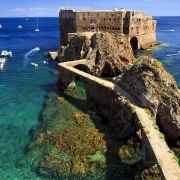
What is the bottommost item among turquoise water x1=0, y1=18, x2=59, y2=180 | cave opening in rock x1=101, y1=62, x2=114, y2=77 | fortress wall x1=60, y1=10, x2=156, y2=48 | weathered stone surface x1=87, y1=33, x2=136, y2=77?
turquoise water x1=0, y1=18, x2=59, y2=180

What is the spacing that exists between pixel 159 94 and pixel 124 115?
513 centimetres

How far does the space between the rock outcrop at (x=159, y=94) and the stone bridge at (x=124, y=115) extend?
4.70 ft

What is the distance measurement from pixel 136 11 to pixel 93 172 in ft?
226

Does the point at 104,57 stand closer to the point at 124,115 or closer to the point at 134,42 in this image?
the point at 124,115

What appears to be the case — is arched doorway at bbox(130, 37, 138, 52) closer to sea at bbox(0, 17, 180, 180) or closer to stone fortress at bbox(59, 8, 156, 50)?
stone fortress at bbox(59, 8, 156, 50)

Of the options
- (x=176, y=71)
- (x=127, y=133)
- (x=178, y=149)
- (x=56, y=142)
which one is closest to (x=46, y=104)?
(x=56, y=142)

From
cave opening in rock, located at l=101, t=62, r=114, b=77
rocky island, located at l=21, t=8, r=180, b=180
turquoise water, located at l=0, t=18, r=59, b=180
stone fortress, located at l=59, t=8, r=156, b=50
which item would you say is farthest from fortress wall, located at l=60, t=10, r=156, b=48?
rocky island, located at l=21, t=8, r=180, b=180

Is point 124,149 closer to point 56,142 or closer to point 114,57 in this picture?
point 56,142

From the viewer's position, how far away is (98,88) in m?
39.2

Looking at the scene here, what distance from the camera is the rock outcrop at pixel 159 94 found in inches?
1163

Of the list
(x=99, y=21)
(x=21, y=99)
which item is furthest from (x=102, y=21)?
(x=21, y=99)

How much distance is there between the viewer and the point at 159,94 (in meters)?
31.0

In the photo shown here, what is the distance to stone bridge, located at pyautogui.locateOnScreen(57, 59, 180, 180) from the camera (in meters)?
22.3

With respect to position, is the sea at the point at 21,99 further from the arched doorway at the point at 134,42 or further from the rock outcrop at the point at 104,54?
the rock outcrop at the point at 104,54
